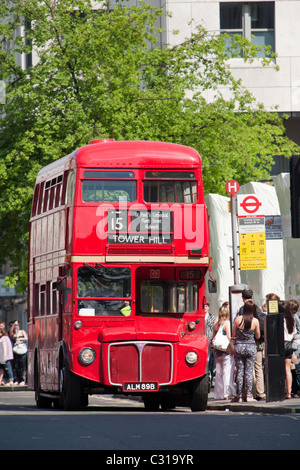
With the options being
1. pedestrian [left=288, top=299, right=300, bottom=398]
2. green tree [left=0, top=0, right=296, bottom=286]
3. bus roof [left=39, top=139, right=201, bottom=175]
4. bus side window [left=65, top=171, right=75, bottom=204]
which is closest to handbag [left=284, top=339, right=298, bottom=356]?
pedestrian [left=288, top=299, right=300, bottom=398]

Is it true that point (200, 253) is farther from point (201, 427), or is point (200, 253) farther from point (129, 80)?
point (129, 80)

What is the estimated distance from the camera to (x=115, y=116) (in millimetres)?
34750

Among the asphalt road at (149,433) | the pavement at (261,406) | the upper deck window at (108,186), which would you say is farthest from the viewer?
the upper deck window at (108,186)

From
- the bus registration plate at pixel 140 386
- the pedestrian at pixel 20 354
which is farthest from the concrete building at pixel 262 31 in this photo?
the bus registration plate at pixel 140 386

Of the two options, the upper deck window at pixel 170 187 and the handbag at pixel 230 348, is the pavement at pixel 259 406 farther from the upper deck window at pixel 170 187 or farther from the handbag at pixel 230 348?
the upper deck window at pixel 170 187

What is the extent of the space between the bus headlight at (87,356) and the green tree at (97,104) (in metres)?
→ 14.6

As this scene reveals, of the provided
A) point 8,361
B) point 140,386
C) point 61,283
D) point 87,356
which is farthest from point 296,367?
point 8,361

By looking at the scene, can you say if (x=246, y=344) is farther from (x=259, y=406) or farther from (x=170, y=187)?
(x=170, y=187)

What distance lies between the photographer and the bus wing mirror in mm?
21188

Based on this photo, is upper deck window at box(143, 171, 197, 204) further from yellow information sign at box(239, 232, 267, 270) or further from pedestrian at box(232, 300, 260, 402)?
yellow information sign at box(239, 232, 267, 270)

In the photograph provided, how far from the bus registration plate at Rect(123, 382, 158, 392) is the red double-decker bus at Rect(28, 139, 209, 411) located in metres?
0.02

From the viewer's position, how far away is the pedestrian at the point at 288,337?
2222cm

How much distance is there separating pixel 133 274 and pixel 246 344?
2.50 meters

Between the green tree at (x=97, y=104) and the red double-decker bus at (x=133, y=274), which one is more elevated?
the green tree at (x=97, y=104)
